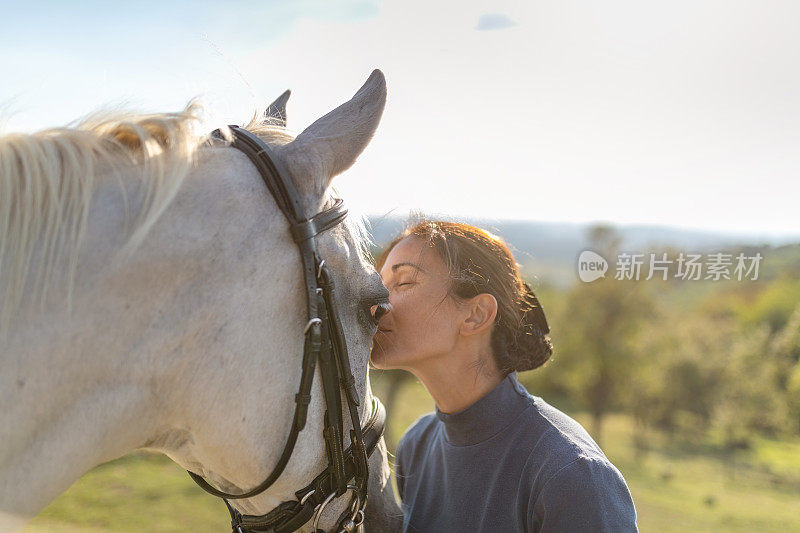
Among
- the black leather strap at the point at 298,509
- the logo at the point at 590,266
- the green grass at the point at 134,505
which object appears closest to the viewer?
the black leather strap at the point at 298,509

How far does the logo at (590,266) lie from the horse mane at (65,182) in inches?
205

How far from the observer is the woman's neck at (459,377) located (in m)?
2.61

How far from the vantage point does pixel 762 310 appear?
51375 mm

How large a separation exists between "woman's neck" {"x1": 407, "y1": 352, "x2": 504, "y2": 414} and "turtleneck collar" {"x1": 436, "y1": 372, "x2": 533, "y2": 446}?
0.23ft

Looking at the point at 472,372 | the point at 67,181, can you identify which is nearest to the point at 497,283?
the point at 472,372

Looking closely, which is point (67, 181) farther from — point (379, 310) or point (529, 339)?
point (529, 339)

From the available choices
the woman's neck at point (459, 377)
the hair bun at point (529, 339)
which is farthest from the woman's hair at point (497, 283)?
the woman's neck at point (459, 377)

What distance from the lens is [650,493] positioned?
29.1 m

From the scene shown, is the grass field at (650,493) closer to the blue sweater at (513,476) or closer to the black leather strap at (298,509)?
the blue sweater at (513,476)

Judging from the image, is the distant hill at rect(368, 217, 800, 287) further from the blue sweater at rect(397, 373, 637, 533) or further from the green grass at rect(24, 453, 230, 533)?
the green grass at rect(24, 453, 230, 533)

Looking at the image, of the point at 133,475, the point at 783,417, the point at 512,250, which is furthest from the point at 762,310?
the point at 512,250

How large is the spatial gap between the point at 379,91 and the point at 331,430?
982 mm

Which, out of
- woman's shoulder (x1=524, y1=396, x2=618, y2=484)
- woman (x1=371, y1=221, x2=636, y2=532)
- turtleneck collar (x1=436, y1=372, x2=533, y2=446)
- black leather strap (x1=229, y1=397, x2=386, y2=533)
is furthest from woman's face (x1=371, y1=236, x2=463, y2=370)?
Result: black leather strap (x1=229, y1=397, x2=386, y2=533)

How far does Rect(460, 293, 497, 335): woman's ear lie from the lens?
2592 millimetres
